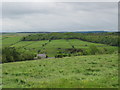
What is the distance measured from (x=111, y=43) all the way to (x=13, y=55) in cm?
9241

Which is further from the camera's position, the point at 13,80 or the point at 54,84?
the point at 13,80

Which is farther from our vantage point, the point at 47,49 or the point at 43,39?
the point at 43,39

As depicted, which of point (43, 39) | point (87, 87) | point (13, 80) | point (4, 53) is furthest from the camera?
point (43, 39)

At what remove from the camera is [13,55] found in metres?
65.6

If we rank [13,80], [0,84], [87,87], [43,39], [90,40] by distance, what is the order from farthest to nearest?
[43,39] → [90,40] → [13,80] → [0,84] → [87,87]

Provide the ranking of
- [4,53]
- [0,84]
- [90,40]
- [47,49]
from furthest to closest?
[90,40] → [47,49] → [4,53] → [0,84]

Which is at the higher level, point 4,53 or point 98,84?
point 98,84

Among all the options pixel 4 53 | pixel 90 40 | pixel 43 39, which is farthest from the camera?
pixel 43 39

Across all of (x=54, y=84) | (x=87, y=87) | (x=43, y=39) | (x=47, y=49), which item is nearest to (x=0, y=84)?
(x=54, y=84)

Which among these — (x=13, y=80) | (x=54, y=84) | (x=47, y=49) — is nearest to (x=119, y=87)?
(x=54, y=84)

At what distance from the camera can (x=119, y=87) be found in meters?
9.14

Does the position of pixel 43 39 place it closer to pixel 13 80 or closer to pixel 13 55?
pixel 13 55

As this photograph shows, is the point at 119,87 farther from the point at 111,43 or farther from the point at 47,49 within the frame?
the point at 111,43

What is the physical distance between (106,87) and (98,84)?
525mm
